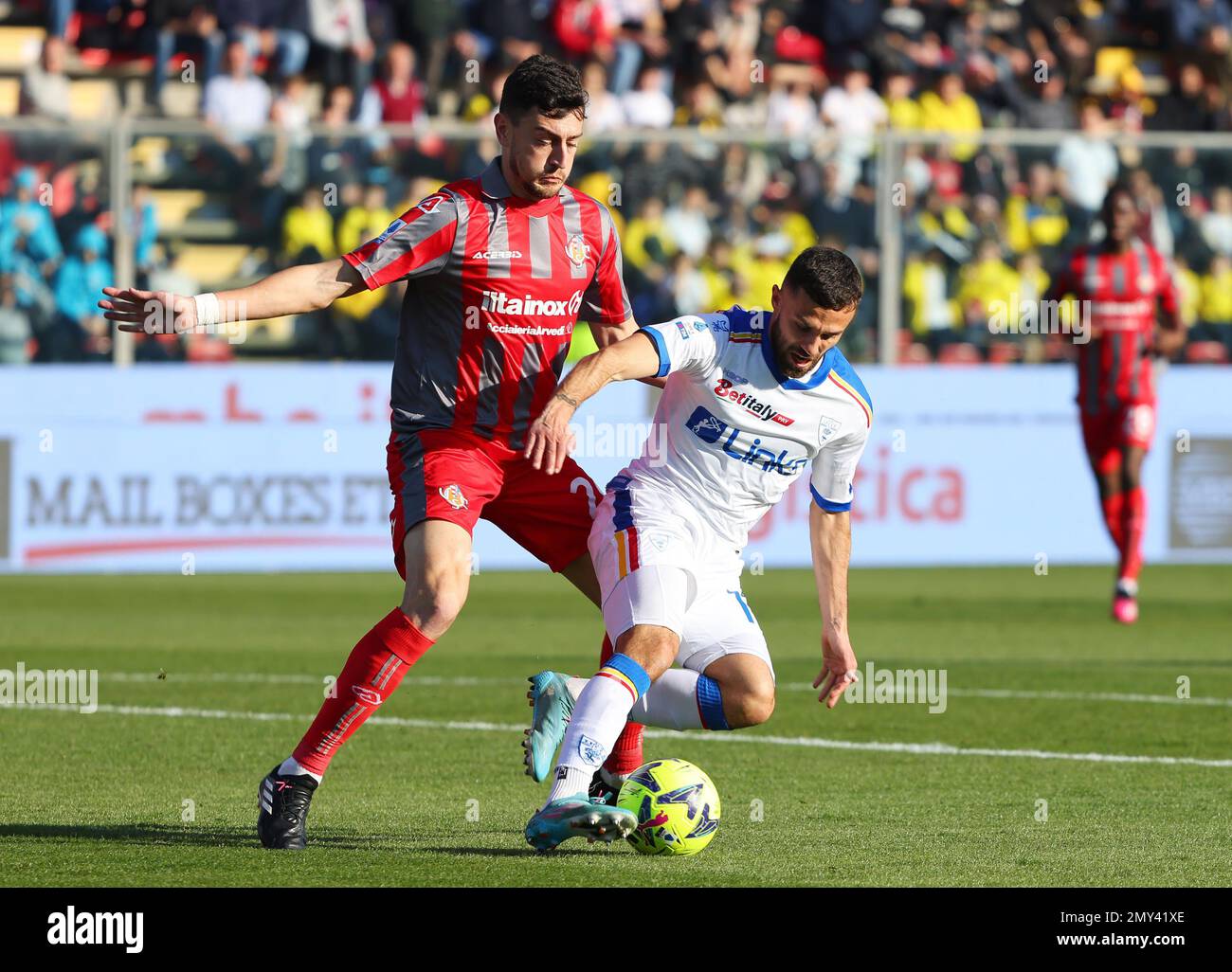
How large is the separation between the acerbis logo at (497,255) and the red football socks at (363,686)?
1.19m

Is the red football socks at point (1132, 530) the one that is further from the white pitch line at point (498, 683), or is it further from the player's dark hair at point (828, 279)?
the player's dark hair at point (828, 279)

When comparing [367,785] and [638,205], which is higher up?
[638,205]

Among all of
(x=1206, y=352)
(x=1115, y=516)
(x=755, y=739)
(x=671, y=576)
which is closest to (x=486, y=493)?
(x=671, y=576)

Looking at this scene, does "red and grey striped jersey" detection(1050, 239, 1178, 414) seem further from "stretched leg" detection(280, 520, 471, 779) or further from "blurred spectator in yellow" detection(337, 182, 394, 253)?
"stretched leg" detection(280, 520, 471, 779)

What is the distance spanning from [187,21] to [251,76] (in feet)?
3.37

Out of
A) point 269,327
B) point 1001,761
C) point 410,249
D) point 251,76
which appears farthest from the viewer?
point 251,76

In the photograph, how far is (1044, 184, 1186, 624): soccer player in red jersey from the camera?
1419 cm

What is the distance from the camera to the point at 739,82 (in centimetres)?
2159

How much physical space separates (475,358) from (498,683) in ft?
13.7

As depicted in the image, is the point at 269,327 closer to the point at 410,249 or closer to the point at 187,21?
the point at 187,21

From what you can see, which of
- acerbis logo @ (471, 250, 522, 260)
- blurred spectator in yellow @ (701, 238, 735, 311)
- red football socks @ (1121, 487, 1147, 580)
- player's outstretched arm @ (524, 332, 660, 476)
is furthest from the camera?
blurred spectator in yellow @ (701, 238, 735, 311)

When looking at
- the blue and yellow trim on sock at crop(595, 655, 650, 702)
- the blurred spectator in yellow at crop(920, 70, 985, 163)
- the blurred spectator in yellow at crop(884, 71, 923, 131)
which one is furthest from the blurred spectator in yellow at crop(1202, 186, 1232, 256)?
the blue and yellow trim on sock at crop(595, 655, 650, 702)

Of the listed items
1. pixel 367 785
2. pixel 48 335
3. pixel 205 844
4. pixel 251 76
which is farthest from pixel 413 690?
pixel 251 76

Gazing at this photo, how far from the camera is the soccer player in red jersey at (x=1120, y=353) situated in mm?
14188
